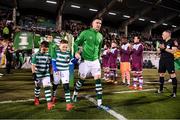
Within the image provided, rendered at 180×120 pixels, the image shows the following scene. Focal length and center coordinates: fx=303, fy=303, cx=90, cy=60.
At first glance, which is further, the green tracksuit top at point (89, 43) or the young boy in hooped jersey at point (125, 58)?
the young boy in hooped jersey at point (125, 58)

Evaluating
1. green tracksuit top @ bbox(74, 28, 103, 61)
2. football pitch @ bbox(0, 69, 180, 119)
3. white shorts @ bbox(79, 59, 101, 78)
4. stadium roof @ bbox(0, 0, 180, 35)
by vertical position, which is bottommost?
football pitch @ bbox(0, 69, 180, 119)

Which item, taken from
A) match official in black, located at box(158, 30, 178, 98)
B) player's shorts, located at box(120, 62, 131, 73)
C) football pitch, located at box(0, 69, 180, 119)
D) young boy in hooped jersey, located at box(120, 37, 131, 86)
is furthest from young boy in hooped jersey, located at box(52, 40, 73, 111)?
player's shorts, located at box(120, 62, 131, 73)

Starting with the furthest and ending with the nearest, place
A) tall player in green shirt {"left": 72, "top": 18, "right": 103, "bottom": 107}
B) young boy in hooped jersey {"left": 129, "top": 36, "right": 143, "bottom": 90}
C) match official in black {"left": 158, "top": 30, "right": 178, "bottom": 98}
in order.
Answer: young boy in hooped jersey {"left": 129, "top": 36, "right": 143, "bottom": 90} < match official in black {"left": 158, "top": 30, "right": 178, "bottom": 98} < tall player in green shirt {"left": 72, "top": 18, "right": 103, "bottom": 107}

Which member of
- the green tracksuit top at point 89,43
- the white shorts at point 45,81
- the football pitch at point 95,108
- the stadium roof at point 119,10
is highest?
the stadium roof at point 119,10

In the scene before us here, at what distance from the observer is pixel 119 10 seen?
40.9m

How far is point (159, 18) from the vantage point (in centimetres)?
4631

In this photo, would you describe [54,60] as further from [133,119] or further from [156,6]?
[156,6]

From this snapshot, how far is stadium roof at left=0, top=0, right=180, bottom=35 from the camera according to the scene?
36.6 metres

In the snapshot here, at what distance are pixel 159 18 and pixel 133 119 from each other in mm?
41698

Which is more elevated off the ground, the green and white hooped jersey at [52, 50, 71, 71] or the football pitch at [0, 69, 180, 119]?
the green and white hooped jersey at [52, 50, 71, 71]

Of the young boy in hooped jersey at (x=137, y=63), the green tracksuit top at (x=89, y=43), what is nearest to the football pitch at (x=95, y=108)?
the green tracksuit top at (x=89, y=43)

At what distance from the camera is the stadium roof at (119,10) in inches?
1439

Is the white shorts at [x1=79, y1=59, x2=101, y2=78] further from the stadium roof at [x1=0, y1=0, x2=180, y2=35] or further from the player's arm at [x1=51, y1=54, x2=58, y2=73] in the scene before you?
the stadium roof at [x1=0, y1=0, x2=180, y2=35]

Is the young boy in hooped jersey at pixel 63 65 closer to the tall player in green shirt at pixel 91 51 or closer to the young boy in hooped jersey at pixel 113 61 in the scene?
the tall player in green shirt at pixel 91 51
